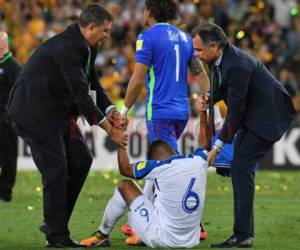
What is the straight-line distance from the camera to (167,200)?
8.62m

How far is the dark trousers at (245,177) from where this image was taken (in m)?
9.09

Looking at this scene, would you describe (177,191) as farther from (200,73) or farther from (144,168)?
(200,73)

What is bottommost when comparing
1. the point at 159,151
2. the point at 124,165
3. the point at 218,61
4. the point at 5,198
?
the point at 5,198

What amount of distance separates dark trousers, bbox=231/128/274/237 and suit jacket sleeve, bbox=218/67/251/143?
25cm

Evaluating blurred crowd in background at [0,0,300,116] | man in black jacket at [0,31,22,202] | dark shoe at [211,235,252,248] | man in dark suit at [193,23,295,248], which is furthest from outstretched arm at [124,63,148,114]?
blurred crowd in background at [0,0,300,116]

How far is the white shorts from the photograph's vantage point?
8.70m

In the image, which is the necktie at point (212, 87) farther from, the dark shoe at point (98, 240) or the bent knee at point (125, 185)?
the dark shoe at point (98, 240)

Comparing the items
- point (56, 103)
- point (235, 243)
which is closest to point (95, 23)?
point (56, 103)

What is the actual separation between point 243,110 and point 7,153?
573cm

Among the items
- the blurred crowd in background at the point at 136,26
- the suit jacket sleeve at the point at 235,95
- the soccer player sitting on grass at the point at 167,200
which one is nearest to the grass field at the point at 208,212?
the soccer player sitting on grass at the point at 167,200

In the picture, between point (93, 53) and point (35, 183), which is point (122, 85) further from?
point (93, 53)

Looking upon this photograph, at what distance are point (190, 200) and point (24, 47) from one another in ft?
46.1

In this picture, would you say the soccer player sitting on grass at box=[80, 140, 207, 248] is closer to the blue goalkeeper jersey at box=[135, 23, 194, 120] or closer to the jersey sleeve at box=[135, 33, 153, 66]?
the blue goalkeeper jersey at box=[135, 23, 194, 120]

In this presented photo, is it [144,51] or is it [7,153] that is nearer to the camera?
[144,51]
